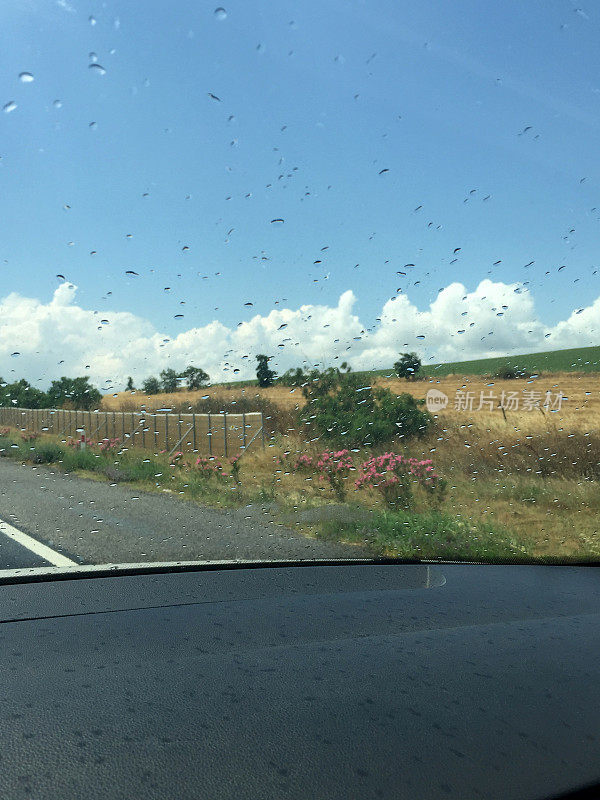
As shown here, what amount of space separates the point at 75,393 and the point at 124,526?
1085mm

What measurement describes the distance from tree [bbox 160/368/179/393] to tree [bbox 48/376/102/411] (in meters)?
0.43

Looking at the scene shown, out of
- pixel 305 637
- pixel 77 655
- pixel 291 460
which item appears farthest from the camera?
pixel 291 460

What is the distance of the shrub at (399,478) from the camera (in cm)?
681

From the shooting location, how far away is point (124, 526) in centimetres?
498

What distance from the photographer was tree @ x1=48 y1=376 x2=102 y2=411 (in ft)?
14.7

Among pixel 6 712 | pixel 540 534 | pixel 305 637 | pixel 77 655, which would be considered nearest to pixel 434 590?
pixel 305 637

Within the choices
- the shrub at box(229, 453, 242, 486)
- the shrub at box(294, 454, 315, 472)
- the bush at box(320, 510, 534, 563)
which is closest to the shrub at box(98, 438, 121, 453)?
the shrub at box(229, 453, 242, 486)

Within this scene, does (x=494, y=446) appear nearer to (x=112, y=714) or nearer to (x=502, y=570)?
(x=502, y=570)

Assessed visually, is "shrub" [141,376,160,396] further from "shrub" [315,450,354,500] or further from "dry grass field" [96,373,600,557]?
"shrub" [315,450,354,500]

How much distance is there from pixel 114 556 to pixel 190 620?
1584mm

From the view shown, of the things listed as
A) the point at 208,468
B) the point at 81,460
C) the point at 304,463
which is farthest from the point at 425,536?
the point at 81,460

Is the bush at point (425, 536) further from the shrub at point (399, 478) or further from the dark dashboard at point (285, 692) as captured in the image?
the dark dashboard at point (285, 692)

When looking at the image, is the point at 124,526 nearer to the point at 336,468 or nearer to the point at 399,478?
the point at 336,468

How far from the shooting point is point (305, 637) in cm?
271
